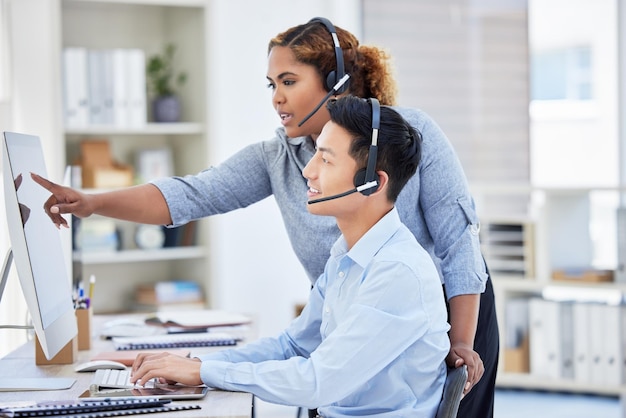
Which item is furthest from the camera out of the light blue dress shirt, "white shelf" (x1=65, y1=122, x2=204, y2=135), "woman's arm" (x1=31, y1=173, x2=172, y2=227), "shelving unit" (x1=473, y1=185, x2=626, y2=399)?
"shelving unit" (x1=473, y1=185, x2=626, y2=399)

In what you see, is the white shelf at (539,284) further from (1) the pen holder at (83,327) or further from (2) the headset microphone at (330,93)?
(1) the pen holder at (83,327)

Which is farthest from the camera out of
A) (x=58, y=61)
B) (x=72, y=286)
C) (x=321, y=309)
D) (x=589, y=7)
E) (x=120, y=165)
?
(x=589, y=7)

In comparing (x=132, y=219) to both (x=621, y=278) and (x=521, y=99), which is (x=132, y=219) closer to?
(x=621, y=278)

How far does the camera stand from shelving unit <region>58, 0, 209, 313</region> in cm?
419

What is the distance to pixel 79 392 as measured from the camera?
1747 millimetres

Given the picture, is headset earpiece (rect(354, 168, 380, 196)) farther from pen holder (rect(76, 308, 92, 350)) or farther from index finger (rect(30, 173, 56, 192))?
pen holder (rect(76, 308, 92, 350))

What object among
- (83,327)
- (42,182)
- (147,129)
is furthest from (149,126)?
(42,182)

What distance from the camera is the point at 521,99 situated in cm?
466

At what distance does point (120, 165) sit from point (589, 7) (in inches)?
94.4

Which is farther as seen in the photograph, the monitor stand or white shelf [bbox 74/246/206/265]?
white shelf [bbox 74/246/206/265]

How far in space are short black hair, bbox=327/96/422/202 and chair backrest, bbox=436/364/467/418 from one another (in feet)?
1.12

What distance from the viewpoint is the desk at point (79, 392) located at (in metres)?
1.53

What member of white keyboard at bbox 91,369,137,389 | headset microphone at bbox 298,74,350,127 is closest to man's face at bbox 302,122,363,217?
headset microphone at bbox 298,74,350,127

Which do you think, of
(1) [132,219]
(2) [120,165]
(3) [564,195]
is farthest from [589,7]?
(1) [132,219]
